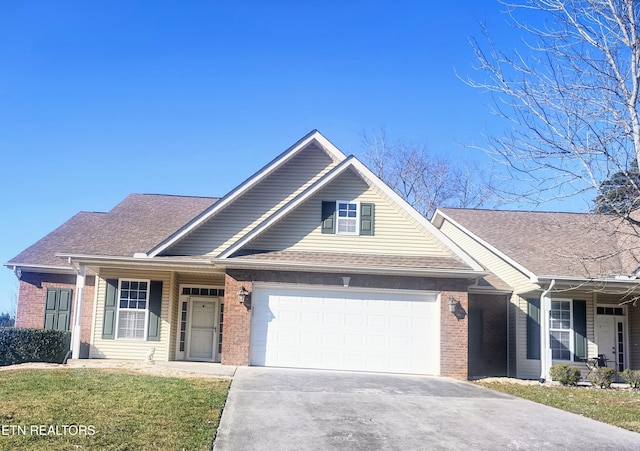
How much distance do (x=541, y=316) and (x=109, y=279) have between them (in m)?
12.3

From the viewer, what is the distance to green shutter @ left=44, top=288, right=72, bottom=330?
1805 cm

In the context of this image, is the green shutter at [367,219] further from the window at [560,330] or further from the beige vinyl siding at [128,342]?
the window at [560,330]

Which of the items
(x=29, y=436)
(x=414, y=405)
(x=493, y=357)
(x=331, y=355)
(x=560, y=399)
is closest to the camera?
(x=29, y=436)

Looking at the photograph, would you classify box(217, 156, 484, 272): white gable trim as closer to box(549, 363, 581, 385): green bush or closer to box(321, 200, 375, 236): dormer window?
box(321, 200, 375, 236): dormer window

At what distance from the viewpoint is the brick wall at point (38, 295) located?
18.2 meters

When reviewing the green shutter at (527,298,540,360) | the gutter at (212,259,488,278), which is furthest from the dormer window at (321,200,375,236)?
the green shutter at (527,298,540,360)

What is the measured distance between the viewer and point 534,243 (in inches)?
759

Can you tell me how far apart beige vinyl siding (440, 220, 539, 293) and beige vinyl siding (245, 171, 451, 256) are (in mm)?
3432

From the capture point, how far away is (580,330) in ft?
58.5

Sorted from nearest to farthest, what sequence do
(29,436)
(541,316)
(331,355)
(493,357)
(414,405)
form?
(29,436) → (414,405) → (331,355) → (541,316) → (493,357)

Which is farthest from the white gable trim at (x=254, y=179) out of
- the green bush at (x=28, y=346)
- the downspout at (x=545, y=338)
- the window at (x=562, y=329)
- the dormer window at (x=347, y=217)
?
the window at (x=562, y=329)

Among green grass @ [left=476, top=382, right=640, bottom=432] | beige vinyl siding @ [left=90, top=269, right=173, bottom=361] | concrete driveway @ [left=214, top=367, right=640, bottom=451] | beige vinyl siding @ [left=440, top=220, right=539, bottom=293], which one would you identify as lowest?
green grass @ [left=476, top=382, right=640, bottom=432]

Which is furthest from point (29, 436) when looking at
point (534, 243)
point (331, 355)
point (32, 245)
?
point (534, 243)

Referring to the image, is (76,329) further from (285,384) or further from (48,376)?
(285,384)
